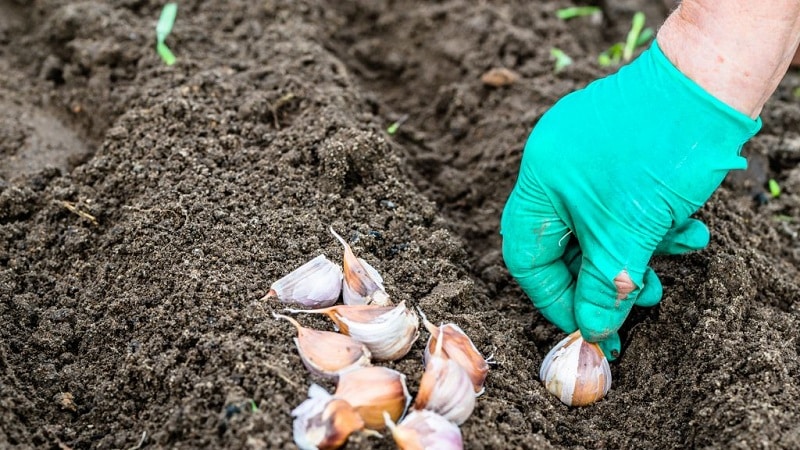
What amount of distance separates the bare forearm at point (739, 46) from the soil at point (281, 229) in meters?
0.52

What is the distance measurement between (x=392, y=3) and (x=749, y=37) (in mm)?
2158

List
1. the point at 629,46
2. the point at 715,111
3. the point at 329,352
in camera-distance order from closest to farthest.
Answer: the point at 329,352
the point at 715,111
the point at 629,46

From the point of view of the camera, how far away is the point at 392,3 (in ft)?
12.9

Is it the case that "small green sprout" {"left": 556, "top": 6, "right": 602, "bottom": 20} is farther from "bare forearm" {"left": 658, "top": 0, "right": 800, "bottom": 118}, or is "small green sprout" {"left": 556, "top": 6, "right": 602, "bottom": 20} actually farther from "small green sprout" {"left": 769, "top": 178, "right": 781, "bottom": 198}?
"bare forearm" {"left": 658, "top": 0, "right": 800, "bottom": 118}

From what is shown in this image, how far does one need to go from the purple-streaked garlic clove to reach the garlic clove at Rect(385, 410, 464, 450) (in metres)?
0.19

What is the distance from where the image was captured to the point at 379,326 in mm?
1995

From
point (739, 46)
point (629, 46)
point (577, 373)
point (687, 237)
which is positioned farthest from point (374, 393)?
point (629, 46)

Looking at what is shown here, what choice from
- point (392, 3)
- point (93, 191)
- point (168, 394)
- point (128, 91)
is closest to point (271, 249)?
point (168, 394)

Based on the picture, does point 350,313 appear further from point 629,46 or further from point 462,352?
point 629,46

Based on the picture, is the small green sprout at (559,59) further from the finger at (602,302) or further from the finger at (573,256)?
the finger at (602,302)

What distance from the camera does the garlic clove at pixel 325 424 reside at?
5.90ft

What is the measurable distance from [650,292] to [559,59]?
1.45 meters

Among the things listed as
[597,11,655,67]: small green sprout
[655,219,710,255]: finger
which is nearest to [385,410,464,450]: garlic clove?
[655,219,710,255]: finger

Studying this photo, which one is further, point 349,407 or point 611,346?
point 611,346
